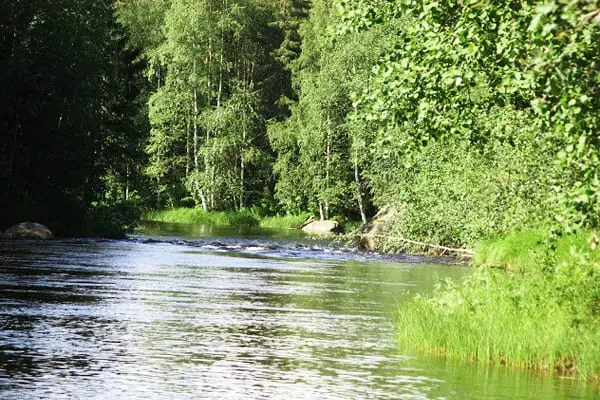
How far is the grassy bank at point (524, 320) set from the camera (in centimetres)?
1669

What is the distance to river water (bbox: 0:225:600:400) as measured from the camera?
14.8 meters

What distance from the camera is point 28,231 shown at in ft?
154

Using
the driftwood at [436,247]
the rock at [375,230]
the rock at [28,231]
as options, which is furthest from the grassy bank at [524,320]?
the rock at [28,231]

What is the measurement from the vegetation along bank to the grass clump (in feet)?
2.20

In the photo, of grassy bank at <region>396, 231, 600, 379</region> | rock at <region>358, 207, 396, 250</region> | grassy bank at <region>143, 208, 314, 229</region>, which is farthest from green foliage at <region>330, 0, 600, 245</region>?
grassy bank at <region>143, 208, 314, 229</region>

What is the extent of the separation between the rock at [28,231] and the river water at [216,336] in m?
9.17

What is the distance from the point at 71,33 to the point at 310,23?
120ft

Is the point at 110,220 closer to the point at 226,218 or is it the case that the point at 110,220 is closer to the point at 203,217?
the point at 226,218

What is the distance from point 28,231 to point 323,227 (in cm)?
3014

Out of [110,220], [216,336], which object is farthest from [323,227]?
[216,336]

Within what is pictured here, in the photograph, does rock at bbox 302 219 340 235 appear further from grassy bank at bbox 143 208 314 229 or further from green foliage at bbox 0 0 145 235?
green foliage at bbox 0 0 145 235

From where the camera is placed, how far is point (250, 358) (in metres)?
17.3

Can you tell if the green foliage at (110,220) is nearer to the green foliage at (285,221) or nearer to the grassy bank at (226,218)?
the green foliage at (285,221)

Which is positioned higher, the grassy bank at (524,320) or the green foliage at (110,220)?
the green foliage at (110,220)
